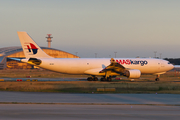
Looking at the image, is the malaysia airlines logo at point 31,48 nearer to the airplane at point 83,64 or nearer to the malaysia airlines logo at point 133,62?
the airplane at point 83,64

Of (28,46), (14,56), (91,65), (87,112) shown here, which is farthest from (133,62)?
(14,56)

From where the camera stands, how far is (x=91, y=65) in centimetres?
3888

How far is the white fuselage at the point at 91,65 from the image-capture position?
125ft

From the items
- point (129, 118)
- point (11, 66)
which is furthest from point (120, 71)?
point (11, 66)

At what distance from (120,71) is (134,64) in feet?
11.3

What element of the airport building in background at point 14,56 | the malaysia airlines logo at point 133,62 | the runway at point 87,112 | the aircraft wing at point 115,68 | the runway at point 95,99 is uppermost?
the airport building in background at point 14,56

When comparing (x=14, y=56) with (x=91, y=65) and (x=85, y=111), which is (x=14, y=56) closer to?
(x=91, y=65)

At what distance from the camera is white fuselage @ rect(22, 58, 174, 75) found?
3809 centimetres

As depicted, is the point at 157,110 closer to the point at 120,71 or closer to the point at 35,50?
the point at 120,71

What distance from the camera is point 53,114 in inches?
486

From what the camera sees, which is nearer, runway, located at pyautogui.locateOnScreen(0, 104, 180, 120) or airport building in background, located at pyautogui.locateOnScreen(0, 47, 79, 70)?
runway, located at pyautogui.locateOnScreen(0, 104, 180, 120)

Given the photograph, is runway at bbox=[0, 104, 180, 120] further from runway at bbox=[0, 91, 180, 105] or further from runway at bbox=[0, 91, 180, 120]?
runway at bbox=[0, 91, 180, 105]

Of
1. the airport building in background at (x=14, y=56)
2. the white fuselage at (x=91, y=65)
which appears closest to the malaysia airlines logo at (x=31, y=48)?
the white fuselage at (x=91, y=65)

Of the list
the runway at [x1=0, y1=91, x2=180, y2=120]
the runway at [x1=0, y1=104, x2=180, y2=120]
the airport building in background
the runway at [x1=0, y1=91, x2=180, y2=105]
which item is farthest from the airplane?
the airport building in background
